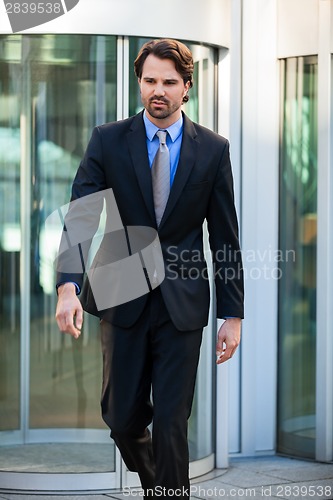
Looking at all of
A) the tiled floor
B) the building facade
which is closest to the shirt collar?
the building facade

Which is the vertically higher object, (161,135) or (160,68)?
(160,68)

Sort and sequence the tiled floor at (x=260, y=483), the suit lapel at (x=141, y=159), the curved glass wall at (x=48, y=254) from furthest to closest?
1. the curved glass wall at (x=48, y=254)
2. the tiled floor at (x=260, y=483)
3. the suit lapel at (x=141, y=159)

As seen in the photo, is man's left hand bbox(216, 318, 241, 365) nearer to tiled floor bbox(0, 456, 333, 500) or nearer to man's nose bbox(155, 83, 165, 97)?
man's nose bbox(155, 83, 165, 97)

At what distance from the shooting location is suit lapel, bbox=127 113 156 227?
3926 millimetres

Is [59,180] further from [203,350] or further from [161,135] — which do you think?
[161,135]

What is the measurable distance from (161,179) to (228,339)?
0.63 metres

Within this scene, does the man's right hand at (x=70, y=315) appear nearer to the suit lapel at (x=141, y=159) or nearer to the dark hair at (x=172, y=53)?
the suit lapel at (x=141, y=159)

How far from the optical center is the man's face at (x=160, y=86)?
3895mm

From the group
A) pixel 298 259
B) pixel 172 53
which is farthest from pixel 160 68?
pixel 298 259

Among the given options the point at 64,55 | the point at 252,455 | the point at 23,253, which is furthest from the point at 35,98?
the point at 252,455

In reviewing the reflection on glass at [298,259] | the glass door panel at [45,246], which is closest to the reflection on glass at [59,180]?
the glass door panel at [45,246]

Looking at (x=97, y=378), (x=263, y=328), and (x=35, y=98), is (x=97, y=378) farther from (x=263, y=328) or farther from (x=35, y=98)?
(x=35, y=98)

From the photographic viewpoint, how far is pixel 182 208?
396 centimetres

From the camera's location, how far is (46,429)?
592 centimetres
